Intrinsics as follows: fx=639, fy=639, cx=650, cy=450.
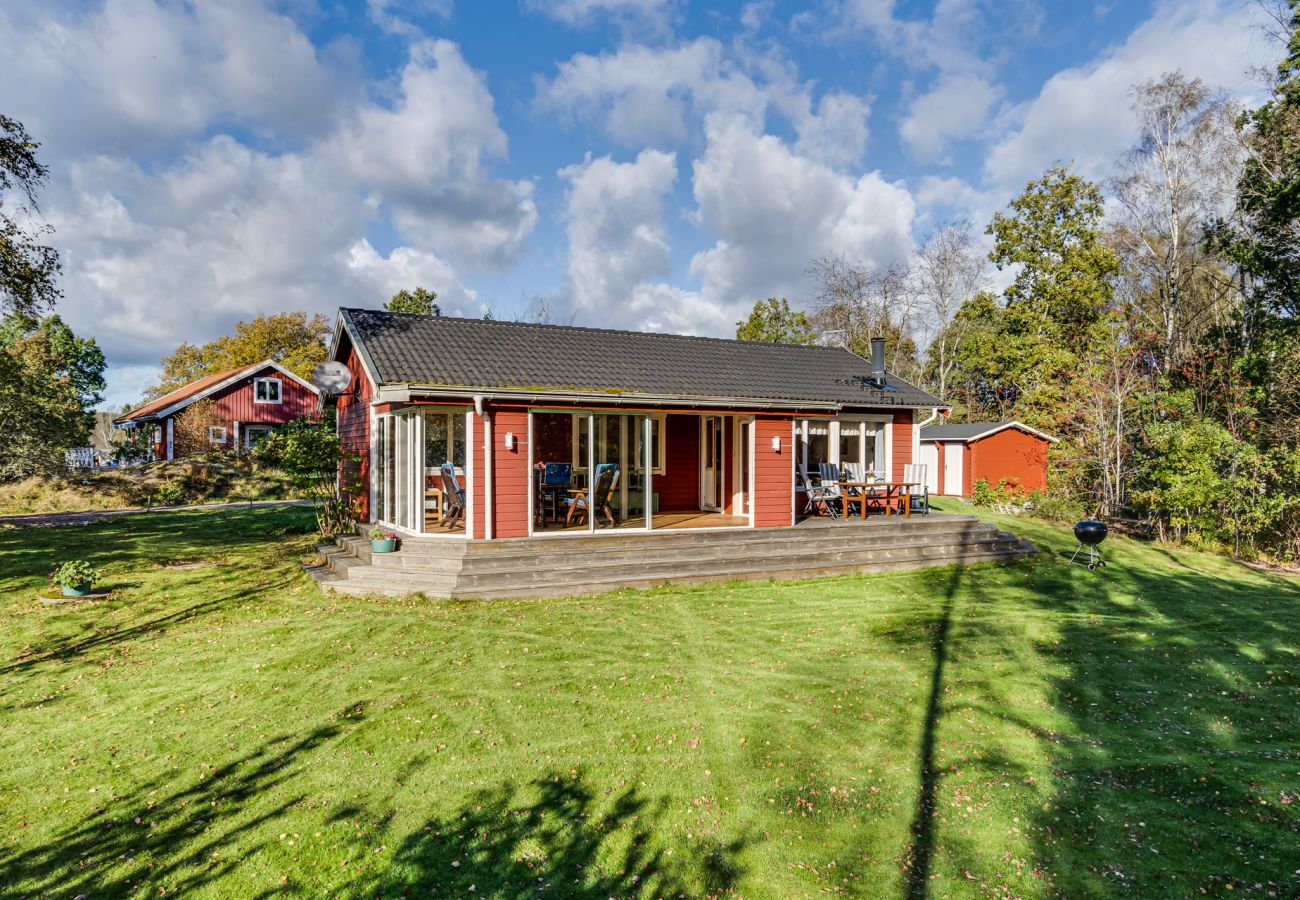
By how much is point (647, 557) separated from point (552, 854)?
6.32m

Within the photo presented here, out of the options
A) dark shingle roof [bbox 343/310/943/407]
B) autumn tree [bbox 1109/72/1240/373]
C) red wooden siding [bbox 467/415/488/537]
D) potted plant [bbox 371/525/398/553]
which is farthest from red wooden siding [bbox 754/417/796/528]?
autumn tree [bbox 1109/72/1240/373]

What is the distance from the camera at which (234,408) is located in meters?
27.9

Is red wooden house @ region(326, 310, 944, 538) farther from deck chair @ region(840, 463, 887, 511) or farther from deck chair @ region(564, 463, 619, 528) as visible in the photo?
deck chair @ region(840, 463, 887, 511)

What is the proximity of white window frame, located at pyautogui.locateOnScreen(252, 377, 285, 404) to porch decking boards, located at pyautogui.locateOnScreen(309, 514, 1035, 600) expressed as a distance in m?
20.9

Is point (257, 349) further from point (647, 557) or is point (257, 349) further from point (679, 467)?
point (647, 557)

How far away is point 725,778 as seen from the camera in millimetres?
4340

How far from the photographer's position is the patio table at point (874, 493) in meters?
12.5

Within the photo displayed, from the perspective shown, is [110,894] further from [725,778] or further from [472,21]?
[472,21]

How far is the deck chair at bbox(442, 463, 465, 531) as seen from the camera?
10.4 m

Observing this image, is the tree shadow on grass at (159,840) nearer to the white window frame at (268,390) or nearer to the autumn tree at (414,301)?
the white window frame at (268,390)

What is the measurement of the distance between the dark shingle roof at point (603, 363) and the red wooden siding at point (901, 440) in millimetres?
479

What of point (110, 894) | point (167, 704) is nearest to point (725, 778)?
point (110, 894)

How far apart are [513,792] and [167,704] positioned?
3.48 meters

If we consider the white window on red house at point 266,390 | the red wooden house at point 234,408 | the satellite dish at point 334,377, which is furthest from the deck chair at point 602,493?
the white window on red house at point 266,390
